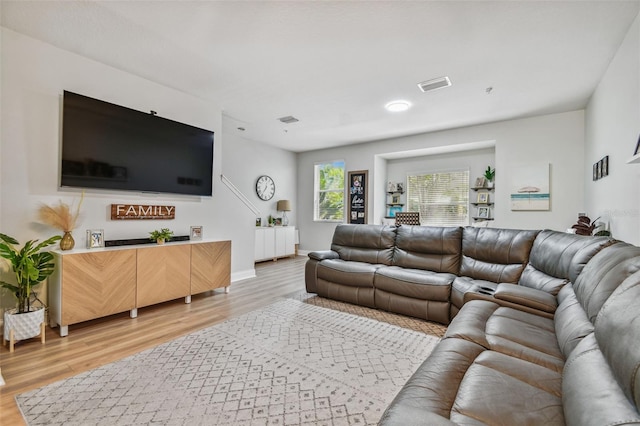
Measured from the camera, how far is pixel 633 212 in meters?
2.48

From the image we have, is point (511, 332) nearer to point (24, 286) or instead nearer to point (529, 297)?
point (529, 297)

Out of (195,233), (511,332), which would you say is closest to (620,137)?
(511,332)

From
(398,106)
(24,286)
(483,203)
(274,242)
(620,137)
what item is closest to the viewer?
(24,286)

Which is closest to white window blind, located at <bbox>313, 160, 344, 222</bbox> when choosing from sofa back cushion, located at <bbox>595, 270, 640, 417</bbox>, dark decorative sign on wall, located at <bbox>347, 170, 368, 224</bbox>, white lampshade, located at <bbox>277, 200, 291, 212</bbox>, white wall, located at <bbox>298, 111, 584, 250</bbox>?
dark decorative sign on wall, located at <bbox>347, 170, 368, 224</bbox>

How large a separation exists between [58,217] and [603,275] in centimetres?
411

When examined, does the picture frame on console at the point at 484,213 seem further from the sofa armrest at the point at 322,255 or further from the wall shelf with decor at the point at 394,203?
the sofa armrest at the point at 322,255

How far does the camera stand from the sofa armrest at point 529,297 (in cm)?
195

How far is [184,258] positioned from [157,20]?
7.93ft

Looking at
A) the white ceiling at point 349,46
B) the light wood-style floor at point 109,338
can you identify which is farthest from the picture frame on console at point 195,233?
the white ceiling at point 349,46

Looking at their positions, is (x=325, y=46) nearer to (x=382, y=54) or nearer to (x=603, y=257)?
(x=382, y=54)

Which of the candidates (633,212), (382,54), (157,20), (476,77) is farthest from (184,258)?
(633,212)

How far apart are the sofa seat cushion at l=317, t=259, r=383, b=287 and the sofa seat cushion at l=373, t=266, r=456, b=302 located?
0.10 m

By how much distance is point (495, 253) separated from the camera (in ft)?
10.0

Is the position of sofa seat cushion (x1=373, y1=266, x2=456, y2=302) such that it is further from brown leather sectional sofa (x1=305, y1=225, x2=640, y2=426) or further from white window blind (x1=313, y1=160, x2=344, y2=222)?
white window blind (x1=313, y1=160, x2=344, y2=222)
